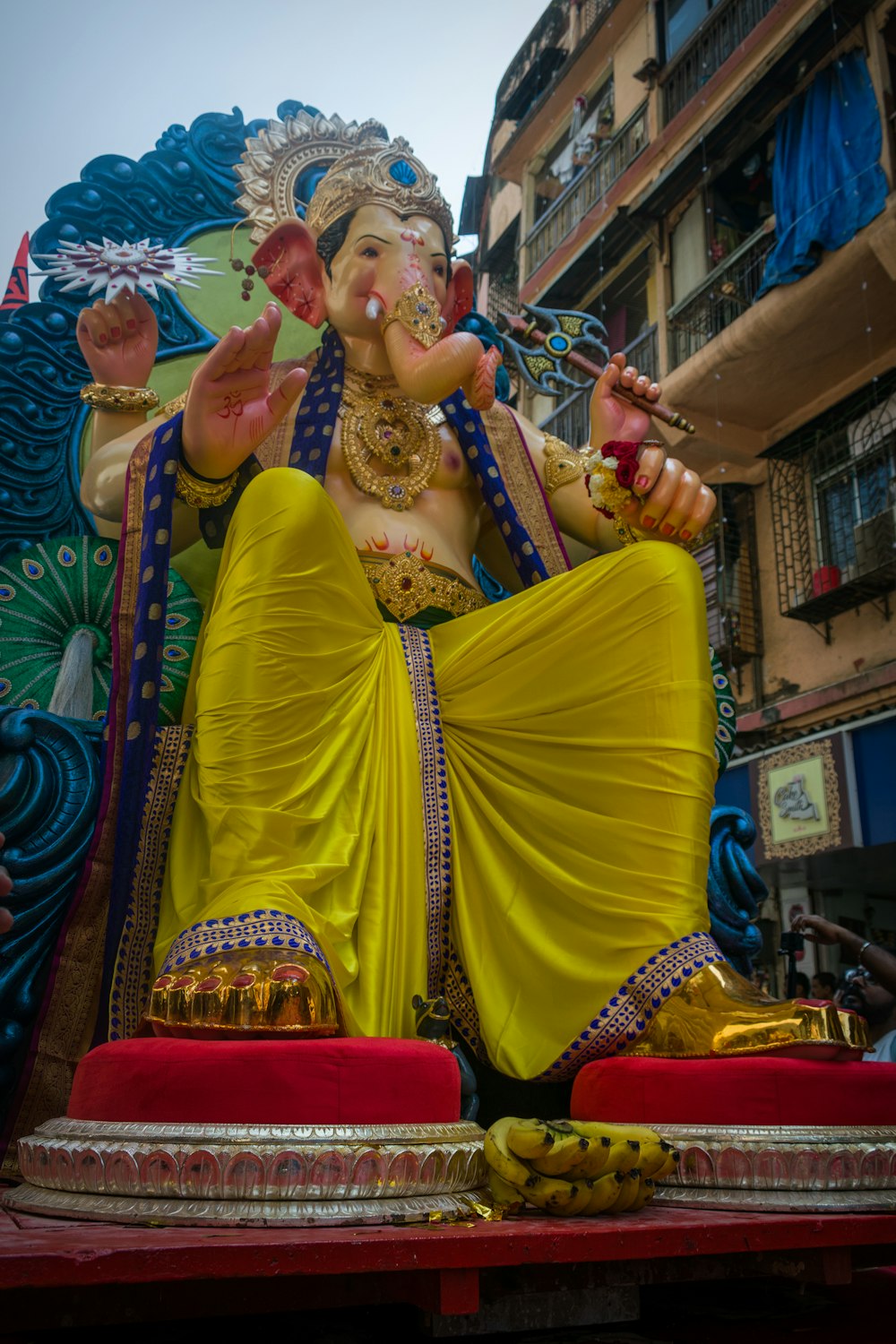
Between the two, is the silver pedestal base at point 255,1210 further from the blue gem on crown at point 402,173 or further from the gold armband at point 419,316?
the blue gem on crown at point 402,173

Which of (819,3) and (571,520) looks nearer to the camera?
(571,520)

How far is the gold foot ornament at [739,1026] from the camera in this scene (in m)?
1.61

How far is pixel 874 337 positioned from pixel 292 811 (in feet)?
25.1

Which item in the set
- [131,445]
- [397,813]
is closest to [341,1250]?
[397,813]

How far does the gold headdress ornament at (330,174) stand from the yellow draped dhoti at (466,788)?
3.63ft

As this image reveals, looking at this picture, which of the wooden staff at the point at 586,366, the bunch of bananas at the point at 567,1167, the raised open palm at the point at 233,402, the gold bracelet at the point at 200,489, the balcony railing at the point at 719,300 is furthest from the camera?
the balcony railing at the point at 719,300

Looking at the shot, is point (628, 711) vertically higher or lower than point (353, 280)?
lower

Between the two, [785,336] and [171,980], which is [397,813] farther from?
[785,336]

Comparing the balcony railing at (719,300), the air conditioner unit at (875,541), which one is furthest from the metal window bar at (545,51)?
the air conditioner unit at (875,541)

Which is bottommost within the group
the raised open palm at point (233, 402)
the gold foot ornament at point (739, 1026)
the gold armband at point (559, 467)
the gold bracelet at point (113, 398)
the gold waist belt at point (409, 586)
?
the gold foot ornament at point (739, 1026)

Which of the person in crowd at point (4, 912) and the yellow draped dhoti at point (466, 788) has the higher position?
the yellow draped dhoti at point (466, 788)

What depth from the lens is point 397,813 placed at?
211 cm

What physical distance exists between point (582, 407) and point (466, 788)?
9.09 m

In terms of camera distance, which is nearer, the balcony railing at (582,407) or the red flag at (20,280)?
the red flag at (20,280)
